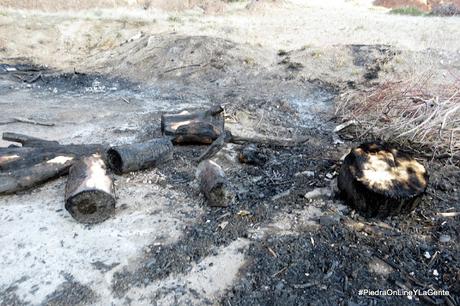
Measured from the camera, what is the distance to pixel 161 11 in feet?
51.3

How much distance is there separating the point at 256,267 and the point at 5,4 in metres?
16.0

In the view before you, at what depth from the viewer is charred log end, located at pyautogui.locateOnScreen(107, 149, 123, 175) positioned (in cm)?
388

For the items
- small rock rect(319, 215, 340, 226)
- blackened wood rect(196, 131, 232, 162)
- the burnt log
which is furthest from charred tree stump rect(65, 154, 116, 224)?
small rock rect(319, 215, 340, 226)

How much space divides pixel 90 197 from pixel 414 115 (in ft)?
12.0

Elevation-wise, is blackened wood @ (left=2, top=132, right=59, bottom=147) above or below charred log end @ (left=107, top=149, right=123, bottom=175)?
below

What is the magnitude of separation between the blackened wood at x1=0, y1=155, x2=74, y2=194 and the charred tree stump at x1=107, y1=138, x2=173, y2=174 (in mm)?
448

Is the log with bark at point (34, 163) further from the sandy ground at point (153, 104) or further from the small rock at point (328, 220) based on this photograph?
the small rock at point (328, 220)

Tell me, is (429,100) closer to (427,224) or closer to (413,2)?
(427,224)

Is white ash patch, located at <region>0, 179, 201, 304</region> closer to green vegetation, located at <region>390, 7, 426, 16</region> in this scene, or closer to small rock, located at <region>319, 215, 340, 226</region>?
small rock, located at <region>319, 215, 340, 226</region>

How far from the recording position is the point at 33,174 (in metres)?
3.66

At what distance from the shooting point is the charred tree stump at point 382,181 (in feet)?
9.74

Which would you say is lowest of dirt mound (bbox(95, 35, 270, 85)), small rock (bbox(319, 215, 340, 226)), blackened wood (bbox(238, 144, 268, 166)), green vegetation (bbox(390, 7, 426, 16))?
dirt mound (bbox(95, 35, 270, 85))

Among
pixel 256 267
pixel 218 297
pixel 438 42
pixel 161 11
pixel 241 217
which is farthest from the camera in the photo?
pixel 161 11

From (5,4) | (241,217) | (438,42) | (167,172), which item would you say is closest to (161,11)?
(5,4)
